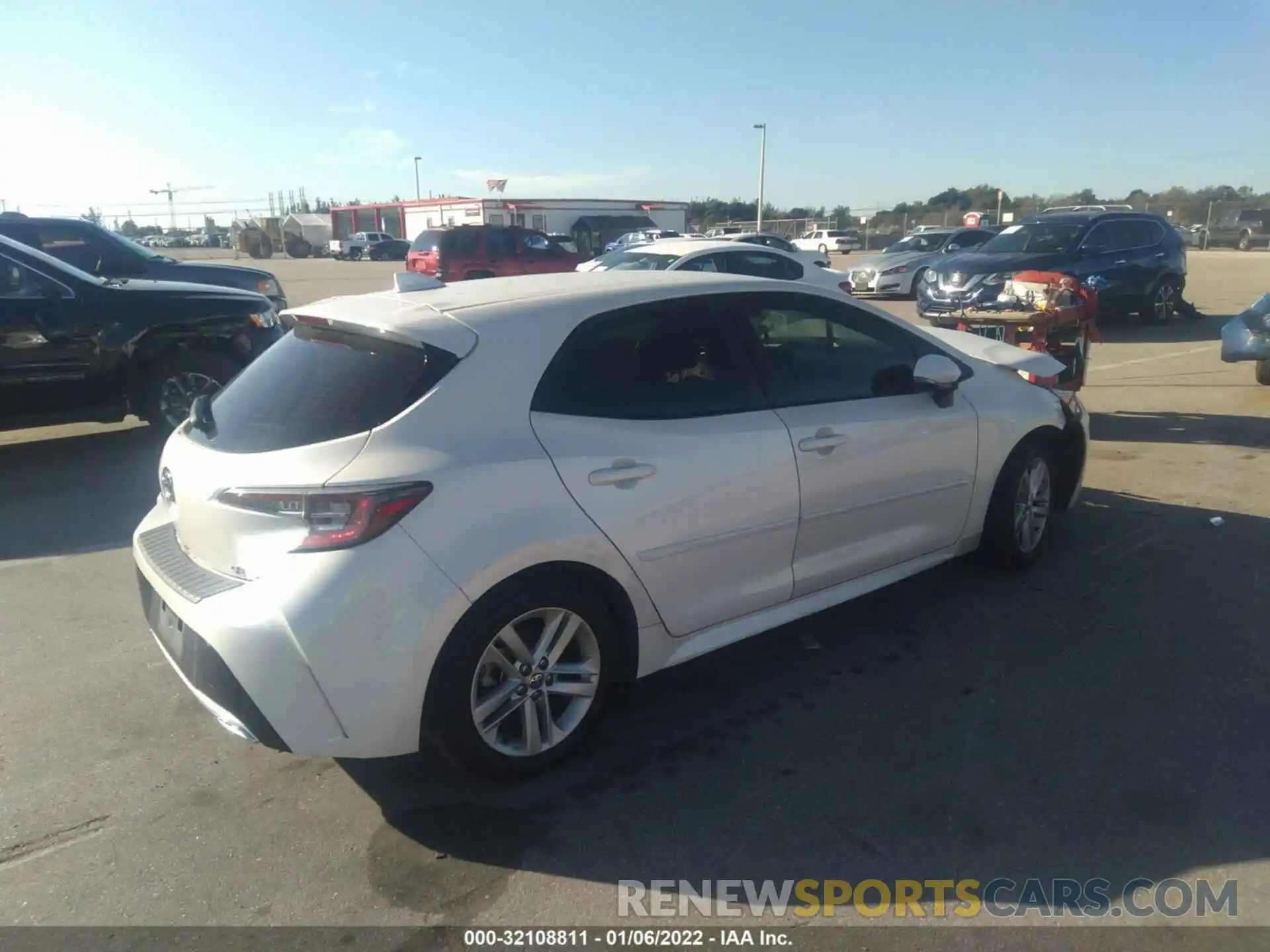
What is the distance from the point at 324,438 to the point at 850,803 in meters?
2.02

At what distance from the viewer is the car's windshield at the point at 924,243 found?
20.9 meters

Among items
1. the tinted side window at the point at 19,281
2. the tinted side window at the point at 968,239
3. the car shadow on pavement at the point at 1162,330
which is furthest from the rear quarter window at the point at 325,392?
the tinted side window at the point at 968,239

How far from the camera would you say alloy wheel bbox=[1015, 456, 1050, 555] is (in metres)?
4.76

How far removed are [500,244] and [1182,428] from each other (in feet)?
62.8

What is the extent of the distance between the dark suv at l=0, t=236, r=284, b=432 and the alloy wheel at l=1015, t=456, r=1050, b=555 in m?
6.13

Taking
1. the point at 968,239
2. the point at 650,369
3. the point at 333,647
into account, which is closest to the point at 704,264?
the point at 650,369

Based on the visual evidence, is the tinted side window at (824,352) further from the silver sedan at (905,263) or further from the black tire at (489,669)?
the silver sedan at (905,263)

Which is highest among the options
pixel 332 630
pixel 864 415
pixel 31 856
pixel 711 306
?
pixel 711 306

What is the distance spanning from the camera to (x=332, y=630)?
2680mm

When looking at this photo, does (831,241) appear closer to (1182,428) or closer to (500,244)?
(500,244)

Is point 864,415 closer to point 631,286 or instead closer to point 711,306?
point 711,306

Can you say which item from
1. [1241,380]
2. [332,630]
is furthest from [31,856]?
[1241,380]

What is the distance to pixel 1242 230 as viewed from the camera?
144 feet

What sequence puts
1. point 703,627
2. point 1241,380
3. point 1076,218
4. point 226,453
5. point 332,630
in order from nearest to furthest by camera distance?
point 332,630 < point 226,453 < point 703,627 < point 1241,380 < point 1076,218
